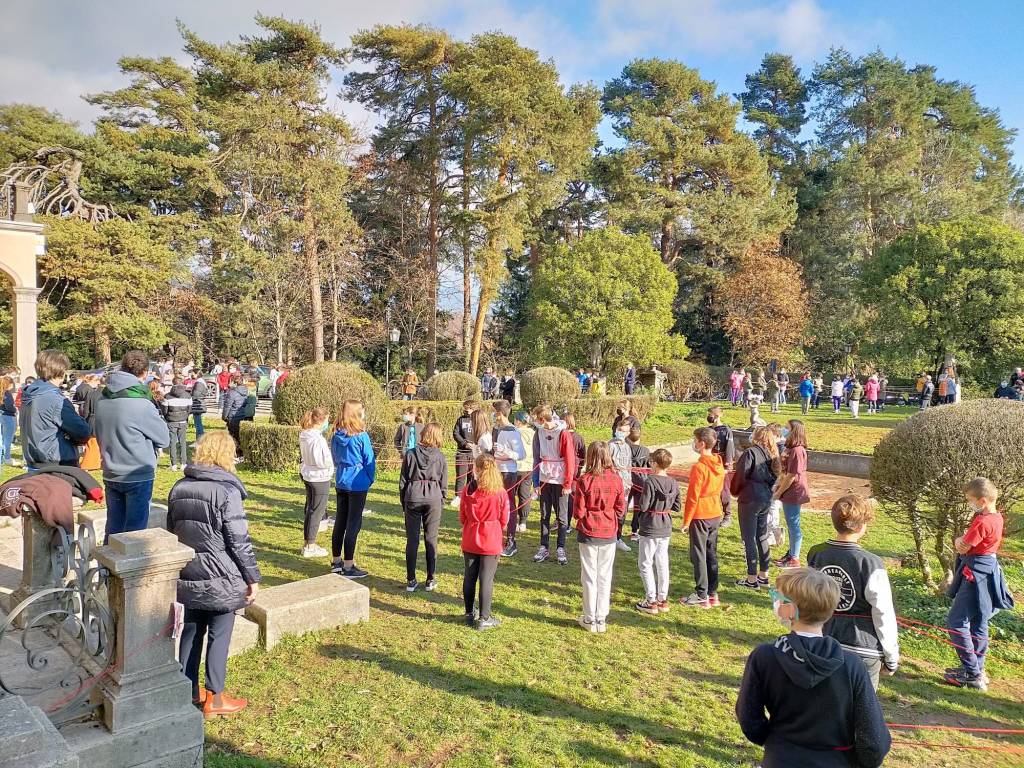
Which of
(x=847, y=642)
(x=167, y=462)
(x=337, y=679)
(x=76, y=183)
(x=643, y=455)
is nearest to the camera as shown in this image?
(x=847, y=642)

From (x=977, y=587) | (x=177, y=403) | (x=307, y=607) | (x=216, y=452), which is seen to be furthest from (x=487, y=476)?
(x=177, y=403)

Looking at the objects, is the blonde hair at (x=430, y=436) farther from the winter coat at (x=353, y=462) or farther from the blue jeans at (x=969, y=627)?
the blue jeans at (x=969, y=627)

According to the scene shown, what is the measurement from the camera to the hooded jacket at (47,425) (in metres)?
5.01

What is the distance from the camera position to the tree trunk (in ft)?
92.0

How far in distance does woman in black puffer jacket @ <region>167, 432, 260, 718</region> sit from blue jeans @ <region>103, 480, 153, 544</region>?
1.81m

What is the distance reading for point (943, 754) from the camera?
3965 mm

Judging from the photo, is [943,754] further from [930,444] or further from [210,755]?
[210,755]

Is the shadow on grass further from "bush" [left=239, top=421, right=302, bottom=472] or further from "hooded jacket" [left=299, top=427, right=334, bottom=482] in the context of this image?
"bush" [left=239, top=421, right=302, bottom=472]

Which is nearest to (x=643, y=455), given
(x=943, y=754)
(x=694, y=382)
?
(x=943, y=754)

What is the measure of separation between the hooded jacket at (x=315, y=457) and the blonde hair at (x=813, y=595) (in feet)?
16.5

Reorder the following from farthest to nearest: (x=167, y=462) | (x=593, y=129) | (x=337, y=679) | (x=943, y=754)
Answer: (x=593, y=129) < (x=167, y=462) < (x=337, y=679) < (x=943, y=754)

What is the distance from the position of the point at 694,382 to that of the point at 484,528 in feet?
91.2

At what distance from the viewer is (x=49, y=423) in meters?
5.07

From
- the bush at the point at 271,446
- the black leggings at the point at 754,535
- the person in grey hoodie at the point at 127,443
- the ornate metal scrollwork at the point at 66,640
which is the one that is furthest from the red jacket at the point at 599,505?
the bush at the point at 271,446
